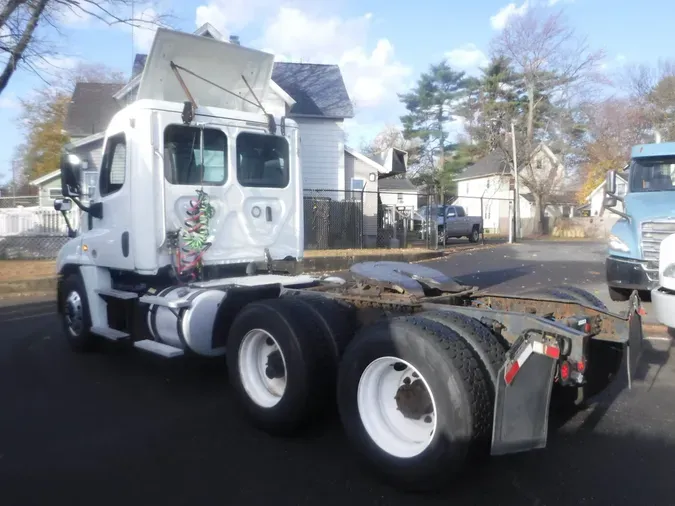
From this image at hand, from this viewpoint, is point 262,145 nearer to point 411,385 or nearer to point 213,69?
point 213,69

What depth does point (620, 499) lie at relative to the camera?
3795mm

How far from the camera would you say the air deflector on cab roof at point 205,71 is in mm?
6660

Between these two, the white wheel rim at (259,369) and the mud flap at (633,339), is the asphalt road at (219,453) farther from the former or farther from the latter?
the mud flap at (633,339)

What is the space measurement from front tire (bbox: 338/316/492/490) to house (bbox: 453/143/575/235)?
37965 mm

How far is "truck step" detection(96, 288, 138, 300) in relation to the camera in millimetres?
6688

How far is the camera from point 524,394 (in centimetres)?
363

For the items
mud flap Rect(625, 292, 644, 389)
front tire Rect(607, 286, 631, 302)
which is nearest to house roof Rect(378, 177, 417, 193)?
front tire Rect(607, 286, 631, 302)

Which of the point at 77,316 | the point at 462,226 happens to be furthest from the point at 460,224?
the point at 77,316

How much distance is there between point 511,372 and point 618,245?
23.2 feet

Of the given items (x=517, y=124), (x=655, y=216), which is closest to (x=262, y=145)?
(x=655, y=216)

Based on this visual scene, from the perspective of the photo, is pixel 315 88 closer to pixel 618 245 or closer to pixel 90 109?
pixel 90 109

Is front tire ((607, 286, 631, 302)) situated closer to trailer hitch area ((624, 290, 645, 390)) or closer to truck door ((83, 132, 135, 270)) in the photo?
trailer hitch area ((624, 290, 645, 390))

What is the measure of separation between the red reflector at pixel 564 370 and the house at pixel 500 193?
3797 centimetres

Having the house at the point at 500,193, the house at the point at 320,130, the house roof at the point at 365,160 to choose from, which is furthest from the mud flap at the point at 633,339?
the house at the point at 500,193
